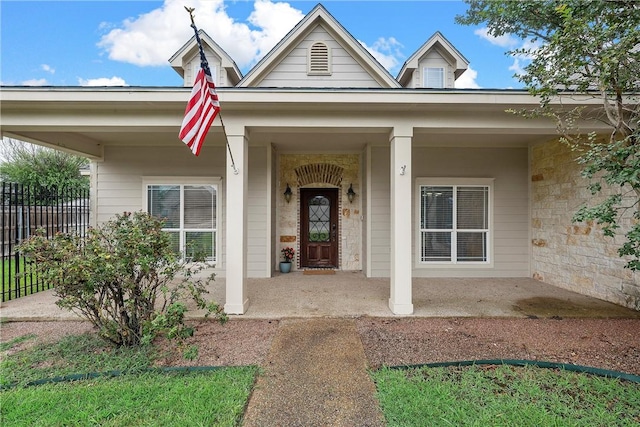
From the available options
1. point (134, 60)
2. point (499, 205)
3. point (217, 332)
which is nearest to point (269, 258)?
point (217, 332)

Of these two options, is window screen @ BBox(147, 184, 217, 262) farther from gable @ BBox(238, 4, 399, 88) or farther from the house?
gable @ BBox(238, 4, 399, 88)

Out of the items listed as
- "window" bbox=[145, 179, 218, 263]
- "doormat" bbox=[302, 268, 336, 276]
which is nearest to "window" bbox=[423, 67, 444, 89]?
"doormat" bbox=[302, 268, 336, 276]

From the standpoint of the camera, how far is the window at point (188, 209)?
6.87 metres

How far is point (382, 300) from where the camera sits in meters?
4.98

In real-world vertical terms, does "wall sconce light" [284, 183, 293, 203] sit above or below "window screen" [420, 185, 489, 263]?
above

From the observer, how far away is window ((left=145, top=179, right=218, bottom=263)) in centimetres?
687

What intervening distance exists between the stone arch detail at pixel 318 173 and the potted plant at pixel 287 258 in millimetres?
1784

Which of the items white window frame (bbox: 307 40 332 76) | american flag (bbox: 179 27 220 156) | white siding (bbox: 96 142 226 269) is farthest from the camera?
white window frame (bbox: 307 40 332 76)

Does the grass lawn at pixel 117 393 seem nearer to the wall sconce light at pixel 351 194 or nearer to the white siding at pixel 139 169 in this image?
the white siding at pixel 139 169

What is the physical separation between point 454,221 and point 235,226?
525cm

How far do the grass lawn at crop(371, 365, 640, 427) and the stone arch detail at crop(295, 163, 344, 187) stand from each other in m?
5.30

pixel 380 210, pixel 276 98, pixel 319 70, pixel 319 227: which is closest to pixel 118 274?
pixel 276 98

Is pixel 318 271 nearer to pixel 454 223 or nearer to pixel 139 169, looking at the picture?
pixel 454 223

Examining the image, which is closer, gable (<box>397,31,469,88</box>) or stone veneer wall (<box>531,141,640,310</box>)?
stone veneer wall (<box>531,141,640,310</box>)
